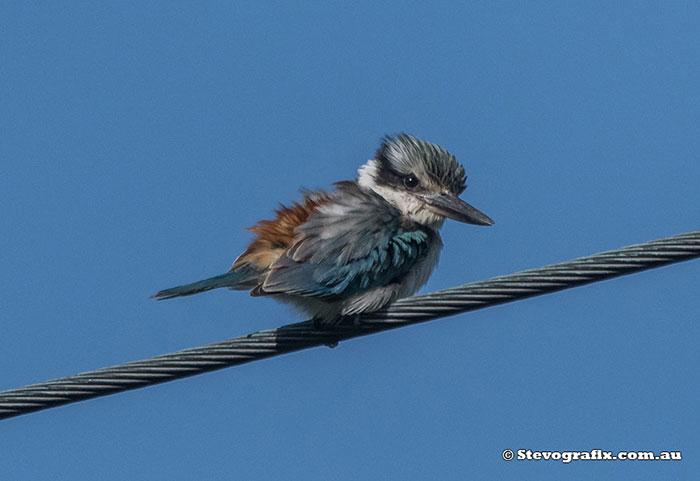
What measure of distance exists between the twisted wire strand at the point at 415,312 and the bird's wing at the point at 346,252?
726mm

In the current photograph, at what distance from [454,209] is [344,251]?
3.35 feet

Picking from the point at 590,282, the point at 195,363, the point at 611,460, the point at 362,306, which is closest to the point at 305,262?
the point at 362,306

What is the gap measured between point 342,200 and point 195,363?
1645 millimetres

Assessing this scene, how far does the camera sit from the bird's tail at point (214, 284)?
4.97 m

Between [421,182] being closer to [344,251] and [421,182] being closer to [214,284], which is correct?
[344,251]

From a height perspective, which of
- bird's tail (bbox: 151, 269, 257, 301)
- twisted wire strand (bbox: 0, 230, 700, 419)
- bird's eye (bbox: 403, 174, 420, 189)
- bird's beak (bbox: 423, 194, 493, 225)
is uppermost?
bird's eye (bbox: 403, 174, 420, 189)

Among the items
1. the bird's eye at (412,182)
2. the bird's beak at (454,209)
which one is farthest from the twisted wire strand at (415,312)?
the bird's eye at (412,182)

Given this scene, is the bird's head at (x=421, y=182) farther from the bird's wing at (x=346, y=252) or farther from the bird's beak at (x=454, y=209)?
the bird's wing at (x=346, y=252)

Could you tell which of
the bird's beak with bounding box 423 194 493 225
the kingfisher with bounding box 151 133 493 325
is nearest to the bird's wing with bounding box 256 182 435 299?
the kingfisher with bounding box 151 133 493 325

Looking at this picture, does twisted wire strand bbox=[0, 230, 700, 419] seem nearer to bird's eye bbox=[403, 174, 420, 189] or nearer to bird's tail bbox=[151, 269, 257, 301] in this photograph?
bird's tail bbox=[151, 269, 257, 301]

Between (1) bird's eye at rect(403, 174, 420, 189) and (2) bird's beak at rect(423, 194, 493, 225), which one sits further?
(1) bird's eye at rect(403, 174, 420, 189)

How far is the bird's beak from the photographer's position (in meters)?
5.86

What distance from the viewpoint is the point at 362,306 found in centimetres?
516

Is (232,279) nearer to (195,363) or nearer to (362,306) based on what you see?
(362,306)
